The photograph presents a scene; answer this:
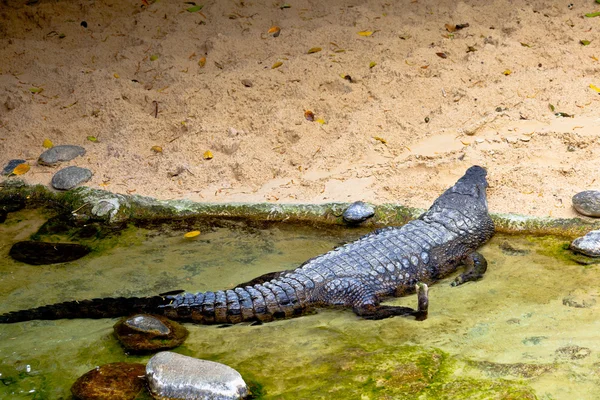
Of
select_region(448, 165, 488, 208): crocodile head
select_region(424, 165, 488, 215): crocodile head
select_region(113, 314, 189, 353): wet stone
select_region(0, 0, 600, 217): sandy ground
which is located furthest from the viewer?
select_region(0, 0, 600, 217): sandy ground

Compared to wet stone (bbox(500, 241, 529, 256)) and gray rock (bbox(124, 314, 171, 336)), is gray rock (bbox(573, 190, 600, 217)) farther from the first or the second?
gray rock (bbox(124, 314, 171, 336))

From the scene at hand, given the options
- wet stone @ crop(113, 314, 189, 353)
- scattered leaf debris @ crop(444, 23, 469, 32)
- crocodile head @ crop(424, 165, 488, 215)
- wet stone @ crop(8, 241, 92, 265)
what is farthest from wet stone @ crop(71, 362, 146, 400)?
scattered leaf debris @ crop(444, 23, 469, 32)

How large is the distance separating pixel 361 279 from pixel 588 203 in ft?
6.53

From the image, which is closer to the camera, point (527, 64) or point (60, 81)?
point (527, 64)

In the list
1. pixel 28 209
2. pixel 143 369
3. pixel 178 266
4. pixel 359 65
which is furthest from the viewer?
pixel 359 65

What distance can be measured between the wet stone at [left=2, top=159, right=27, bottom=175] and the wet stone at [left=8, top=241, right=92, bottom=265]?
1.40 meters

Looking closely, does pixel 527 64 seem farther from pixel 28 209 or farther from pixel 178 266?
pixel 28 209

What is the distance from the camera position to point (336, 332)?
4.39 metres

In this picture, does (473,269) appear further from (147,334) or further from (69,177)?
(69,177)

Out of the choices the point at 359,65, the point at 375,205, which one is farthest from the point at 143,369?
the point at 359,65

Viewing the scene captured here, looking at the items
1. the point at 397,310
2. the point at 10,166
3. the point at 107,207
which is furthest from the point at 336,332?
the point at 10,166

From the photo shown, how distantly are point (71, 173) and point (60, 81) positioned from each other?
183 centimetres

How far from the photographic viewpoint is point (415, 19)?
333 inches

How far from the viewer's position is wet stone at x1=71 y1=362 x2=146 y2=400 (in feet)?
12.2
